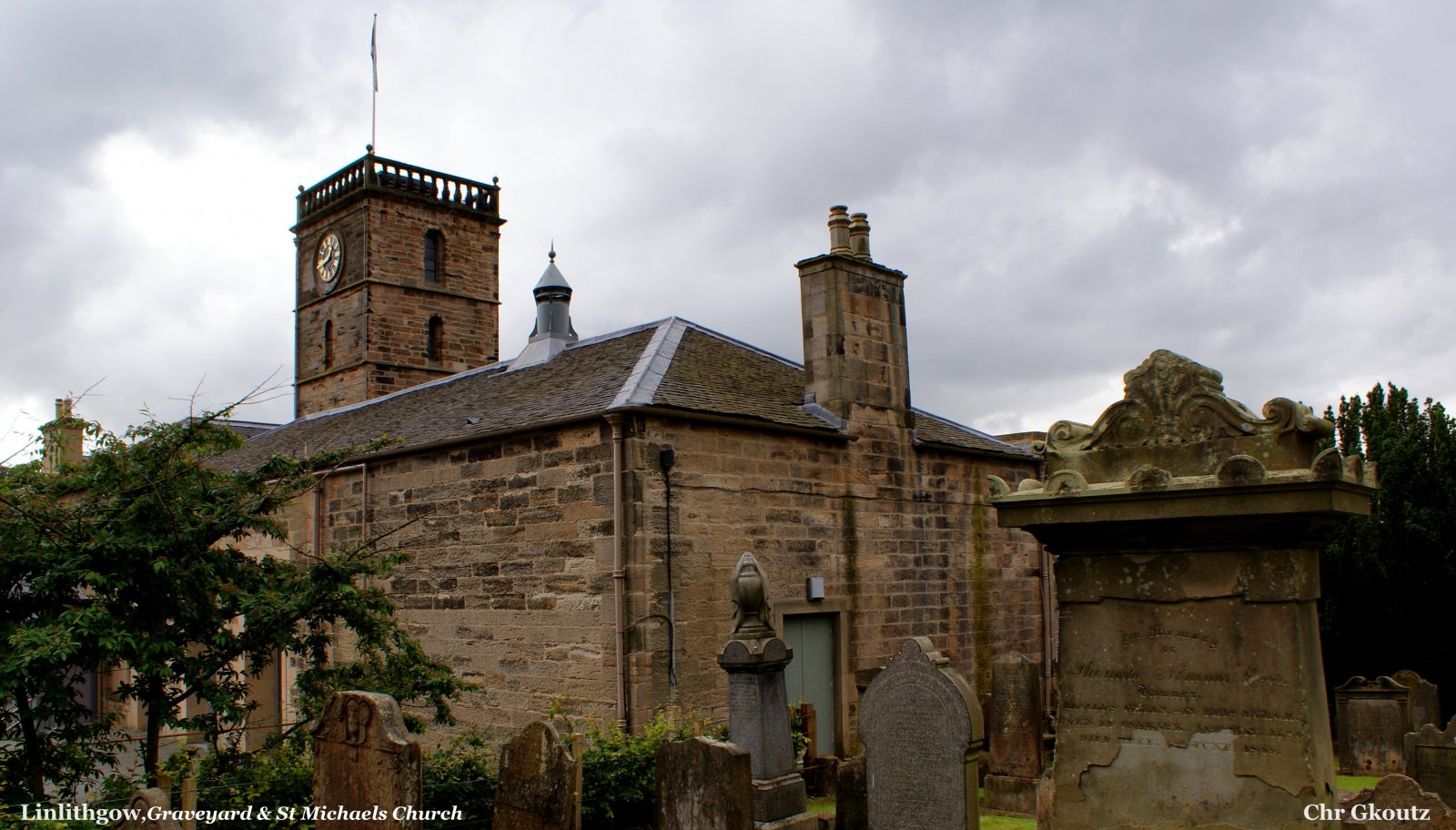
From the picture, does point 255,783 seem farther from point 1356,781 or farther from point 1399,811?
point 1356,781

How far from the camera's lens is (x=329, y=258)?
108 feet

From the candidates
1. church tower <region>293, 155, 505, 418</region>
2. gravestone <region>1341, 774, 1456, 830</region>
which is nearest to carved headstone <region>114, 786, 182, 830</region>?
gravestone <region>1341, 774, 1456, 830</region>

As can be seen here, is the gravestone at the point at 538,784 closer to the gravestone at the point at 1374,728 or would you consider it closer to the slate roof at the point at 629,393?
the slate roof at the point at 629,393

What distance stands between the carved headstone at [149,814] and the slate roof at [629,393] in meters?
4.46

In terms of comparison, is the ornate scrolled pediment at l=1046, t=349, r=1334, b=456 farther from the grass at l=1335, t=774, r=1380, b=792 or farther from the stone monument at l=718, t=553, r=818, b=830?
the grass at l=1335, t=774, r=1380, b=792

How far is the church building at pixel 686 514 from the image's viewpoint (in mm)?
11906

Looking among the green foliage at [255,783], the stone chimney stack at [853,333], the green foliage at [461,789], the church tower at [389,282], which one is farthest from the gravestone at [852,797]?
the church tower at [389,282]

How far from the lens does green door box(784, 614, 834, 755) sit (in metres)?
13.2

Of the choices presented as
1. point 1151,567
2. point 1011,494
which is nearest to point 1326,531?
point 1151,567

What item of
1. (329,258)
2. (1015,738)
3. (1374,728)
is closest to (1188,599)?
(1015,738)

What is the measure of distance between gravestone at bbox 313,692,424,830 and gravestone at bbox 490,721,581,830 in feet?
2.72

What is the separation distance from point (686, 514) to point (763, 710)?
3138 millimetres

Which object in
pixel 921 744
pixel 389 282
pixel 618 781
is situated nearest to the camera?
pixel 921 744

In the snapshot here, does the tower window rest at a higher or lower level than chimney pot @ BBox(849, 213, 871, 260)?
higher
